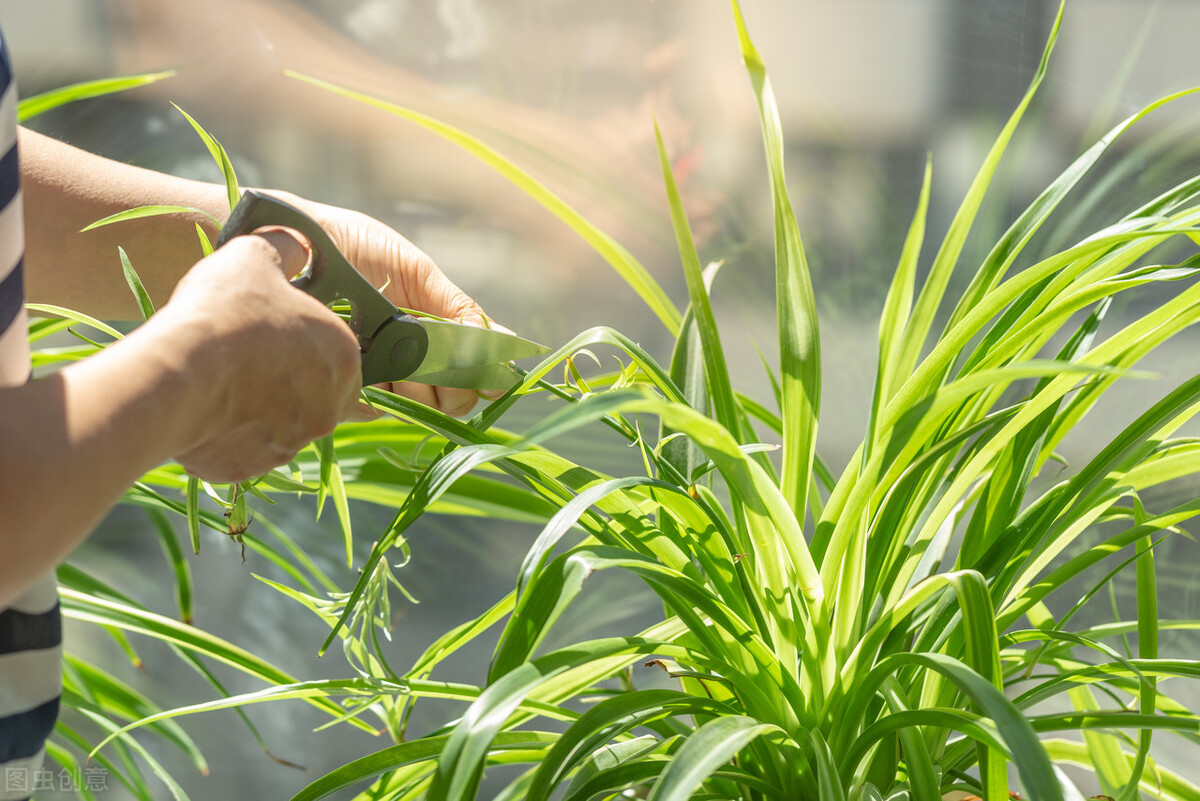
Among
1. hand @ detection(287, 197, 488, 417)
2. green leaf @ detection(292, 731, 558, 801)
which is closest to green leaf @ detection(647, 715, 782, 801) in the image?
green leaf @ detection(292, 731, 558, 801)

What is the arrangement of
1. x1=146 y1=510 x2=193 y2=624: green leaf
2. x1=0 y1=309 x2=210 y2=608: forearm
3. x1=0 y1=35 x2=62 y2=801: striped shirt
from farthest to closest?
x1=146 y1=510 x2=193 y2=624: green leaf → x1=0 y1=35 x2=62 y2=801: striped shirt → x1=0 y1=309 x2=210 y2=608: forearm

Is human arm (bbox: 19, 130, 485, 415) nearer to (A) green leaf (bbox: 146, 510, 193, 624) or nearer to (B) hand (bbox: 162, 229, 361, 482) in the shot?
(B) hand (bbox: 162, 229, 361, 482)

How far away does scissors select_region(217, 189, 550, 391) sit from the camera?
32 cm

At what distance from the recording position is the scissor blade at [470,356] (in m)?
0.37

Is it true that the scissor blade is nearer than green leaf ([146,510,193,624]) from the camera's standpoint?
Yes

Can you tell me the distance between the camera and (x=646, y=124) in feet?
2.45

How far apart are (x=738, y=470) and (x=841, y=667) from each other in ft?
0.46

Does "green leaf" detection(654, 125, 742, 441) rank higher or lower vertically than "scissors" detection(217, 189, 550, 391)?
higher

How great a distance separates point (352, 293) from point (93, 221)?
0.78ft

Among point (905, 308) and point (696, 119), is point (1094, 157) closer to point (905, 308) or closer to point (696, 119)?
point (905, 308)

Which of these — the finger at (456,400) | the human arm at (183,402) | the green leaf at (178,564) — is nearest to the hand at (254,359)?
the human arm at (183,402)

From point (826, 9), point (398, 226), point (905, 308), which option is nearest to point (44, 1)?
point (398, 226)

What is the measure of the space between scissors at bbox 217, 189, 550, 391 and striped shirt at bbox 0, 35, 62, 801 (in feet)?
0.26

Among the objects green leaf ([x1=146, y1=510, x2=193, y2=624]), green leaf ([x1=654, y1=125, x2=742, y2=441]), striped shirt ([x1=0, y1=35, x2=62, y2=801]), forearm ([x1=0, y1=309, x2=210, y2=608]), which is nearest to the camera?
forearm ([x1=0, y1=309, x2=210, y2=608])
